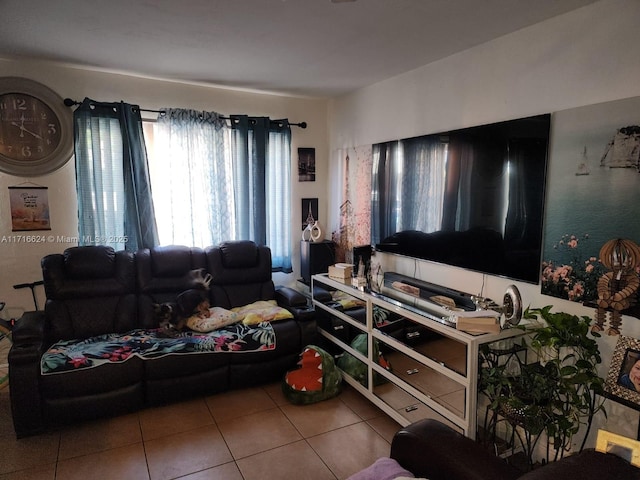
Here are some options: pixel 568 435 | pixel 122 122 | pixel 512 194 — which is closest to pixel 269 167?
pixel 122 122

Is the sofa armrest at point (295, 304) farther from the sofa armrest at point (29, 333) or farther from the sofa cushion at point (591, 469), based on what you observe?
the sofa cushion at point (591, 469)

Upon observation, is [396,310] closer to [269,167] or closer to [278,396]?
[278,396]

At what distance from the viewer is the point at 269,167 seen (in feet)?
13.1

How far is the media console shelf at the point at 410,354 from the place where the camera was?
2.01 metres

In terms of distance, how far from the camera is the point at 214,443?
235 centimetres

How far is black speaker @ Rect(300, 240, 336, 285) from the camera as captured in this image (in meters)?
3.99

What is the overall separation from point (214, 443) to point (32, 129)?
2.77 meters

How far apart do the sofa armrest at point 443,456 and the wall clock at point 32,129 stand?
332 cm

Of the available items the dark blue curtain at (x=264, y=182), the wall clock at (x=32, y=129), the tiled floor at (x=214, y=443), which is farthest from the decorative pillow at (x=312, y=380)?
the wall clock at (x=32, y=129)

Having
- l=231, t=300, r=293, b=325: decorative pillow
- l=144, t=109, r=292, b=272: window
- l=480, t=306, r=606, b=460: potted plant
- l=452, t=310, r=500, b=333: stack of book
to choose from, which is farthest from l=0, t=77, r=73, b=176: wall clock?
l=480, t=306, r=606, b=460: potted plant

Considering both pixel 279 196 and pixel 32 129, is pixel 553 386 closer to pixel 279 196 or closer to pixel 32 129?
pixel 279 196

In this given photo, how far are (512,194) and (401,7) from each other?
1209 millimetres

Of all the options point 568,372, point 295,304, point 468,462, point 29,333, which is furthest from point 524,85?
point 29,333

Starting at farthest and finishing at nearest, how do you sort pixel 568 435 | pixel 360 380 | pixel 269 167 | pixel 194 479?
pixel 269 167
pixel 360 380
pixel 194 479
pixel 568 435
